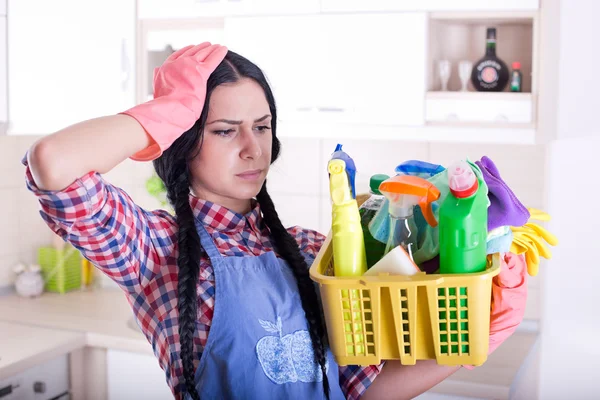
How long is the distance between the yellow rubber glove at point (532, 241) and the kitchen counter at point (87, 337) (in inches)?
34.4

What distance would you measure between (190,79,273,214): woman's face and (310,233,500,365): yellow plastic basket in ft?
0.79

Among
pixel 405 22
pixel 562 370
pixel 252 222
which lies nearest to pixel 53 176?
pixel 252 222

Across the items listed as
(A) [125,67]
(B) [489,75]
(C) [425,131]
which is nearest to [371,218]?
(C) [425,131]

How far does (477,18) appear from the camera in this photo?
213cm

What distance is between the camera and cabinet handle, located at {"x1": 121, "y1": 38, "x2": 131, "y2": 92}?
246cm

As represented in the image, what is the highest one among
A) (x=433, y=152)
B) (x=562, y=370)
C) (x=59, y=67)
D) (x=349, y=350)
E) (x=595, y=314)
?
(x=59, y=67)

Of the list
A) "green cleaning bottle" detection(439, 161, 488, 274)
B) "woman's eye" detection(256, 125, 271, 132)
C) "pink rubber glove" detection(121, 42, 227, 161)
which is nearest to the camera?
"green cleaning bottle" detection(439, 161, 488, 274)

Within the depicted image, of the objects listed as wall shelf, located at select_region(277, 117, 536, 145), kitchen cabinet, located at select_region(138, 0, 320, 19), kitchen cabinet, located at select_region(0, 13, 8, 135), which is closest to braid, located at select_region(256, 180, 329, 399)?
wall shelf, located at select_region(277, 117, 536, 145)

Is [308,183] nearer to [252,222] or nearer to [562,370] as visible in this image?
[562,370]

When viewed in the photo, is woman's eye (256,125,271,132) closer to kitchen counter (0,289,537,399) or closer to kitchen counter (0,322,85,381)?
kitchen counter (0,289,537,399)

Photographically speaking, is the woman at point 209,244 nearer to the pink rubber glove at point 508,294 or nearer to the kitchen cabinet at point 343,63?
the pink rubber glove at point 508,294

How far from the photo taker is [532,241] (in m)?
1.17

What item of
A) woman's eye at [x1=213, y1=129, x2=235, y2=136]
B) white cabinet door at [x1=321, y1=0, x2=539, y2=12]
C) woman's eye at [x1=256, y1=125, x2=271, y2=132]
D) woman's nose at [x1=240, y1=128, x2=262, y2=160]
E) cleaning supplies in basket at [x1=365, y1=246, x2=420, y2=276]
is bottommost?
cleaning supplies in basket at [x1=365, y1=246, x2=420, y2=276]

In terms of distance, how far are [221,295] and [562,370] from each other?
1.37 m
